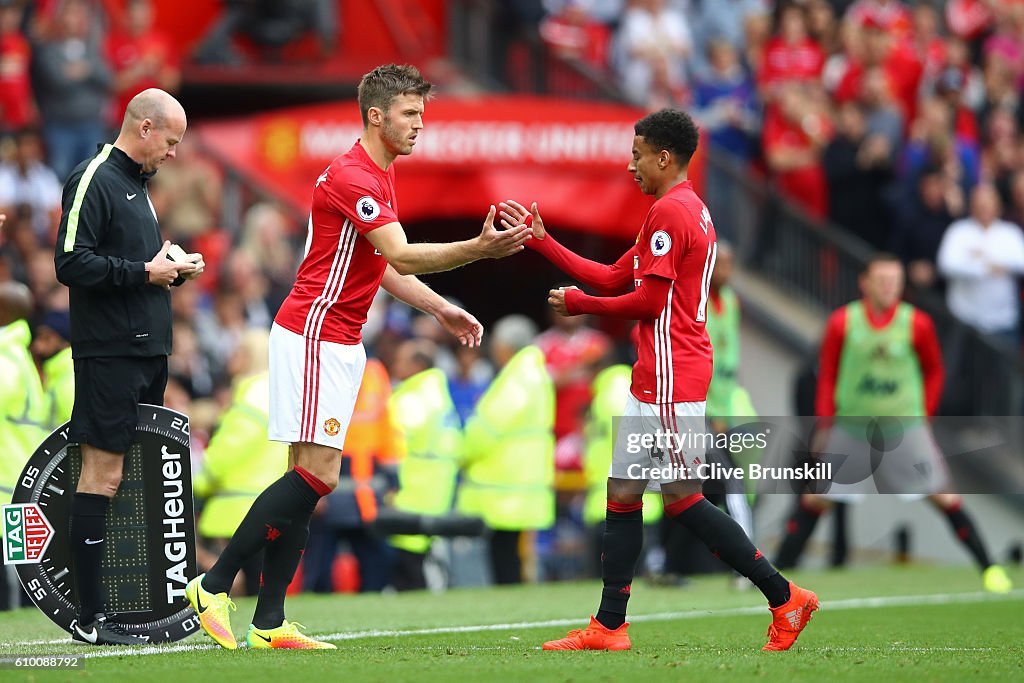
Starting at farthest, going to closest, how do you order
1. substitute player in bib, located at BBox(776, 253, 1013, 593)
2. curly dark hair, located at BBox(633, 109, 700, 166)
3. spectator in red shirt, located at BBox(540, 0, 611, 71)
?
spectator in red shirt, located at BBox(540, 0, 611, 71)
substitute player in bib, located at BBox(776, 253, 1013, 593)
curly dark hair, located at BBox(633, 109, 700, 166)

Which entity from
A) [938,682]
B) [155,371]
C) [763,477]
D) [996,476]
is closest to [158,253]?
[155,371]

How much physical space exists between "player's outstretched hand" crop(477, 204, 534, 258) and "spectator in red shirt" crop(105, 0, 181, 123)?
9.95 m

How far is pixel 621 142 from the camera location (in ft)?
55.5

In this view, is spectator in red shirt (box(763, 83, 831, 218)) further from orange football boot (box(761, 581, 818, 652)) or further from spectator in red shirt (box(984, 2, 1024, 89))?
orange football boot (box(761, 581, 818, 652))

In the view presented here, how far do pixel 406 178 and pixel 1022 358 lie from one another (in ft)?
20.3

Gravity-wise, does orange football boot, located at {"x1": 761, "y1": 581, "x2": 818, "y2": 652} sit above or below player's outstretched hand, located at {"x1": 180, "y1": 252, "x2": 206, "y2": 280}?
below

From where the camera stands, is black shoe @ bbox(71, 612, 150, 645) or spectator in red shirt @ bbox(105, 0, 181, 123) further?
spectator in red shirt @ bbox(105, 0, 181, 123)

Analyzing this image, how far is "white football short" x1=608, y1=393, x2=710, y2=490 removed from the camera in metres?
7.56

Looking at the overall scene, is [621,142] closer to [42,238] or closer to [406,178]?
[406,178]

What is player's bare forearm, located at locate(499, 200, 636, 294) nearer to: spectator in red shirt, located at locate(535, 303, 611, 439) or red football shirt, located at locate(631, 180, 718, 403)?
red football shirt, located at locate(631, 180, 718, 403)

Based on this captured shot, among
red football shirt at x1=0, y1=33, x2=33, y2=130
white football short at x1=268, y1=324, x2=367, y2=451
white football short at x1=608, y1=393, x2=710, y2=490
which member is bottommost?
white football short at x1=608, y1=393, x2=710, y2=490

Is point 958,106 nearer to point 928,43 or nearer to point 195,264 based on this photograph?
point 928,43
